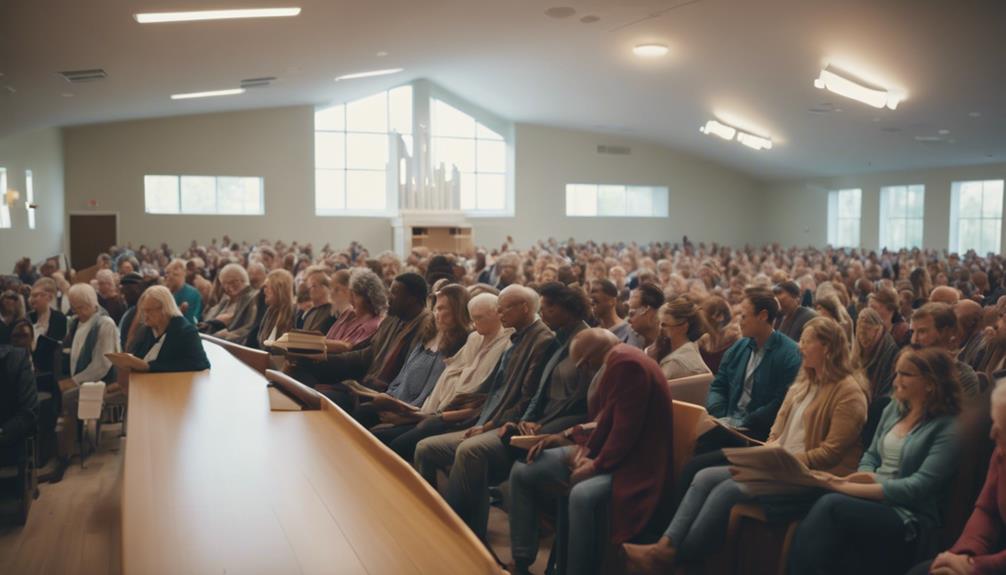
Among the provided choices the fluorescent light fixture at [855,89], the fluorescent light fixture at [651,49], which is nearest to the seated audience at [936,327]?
the fluorescent light fixture at [855,89]

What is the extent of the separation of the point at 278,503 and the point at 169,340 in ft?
9.52

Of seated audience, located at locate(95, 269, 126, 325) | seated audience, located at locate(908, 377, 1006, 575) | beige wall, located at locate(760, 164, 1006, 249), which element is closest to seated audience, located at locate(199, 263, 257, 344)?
seated audience, located at locate(95, 269, 126, 325)

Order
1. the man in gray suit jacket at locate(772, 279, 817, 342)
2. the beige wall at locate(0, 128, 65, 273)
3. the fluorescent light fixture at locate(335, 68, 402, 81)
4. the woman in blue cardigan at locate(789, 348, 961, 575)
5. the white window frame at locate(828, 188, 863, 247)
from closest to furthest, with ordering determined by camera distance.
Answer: the woman in blue cardigan at locate(789, 348, 961, 575) < the man in gray suit jacket at locate(772, 279, 817, 342) < the beige wall at locate(0, 128, 65, 273) < the fluorescent light fixture at locate(335, 68, 402, 81) < the white window frame at locate(828, 188, 863, 247)

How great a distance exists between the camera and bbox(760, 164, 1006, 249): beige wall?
21266 mm

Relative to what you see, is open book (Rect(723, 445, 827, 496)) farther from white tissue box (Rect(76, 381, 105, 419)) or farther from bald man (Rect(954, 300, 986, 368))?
white tissue box (Rect(76, 381, 105, 419))

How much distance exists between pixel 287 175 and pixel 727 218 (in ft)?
48.5

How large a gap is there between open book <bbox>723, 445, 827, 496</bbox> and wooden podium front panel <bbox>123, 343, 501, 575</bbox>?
1.22 m

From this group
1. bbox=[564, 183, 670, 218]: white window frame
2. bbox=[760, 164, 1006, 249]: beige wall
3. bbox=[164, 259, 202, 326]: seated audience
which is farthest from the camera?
bbox=[564, 183, 670, 218]: white window frame

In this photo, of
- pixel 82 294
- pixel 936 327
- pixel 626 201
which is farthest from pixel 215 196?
pixel 936 327

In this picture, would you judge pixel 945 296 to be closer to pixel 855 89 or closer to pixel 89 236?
pixel 855 89

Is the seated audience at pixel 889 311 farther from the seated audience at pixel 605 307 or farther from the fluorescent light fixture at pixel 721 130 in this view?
the fluorescent light fixture at pixel 721 130

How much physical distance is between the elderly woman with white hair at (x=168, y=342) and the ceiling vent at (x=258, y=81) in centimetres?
1109

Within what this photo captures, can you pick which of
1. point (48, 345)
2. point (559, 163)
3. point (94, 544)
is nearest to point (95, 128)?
point (559, 163)

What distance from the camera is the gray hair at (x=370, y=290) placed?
597 cm
